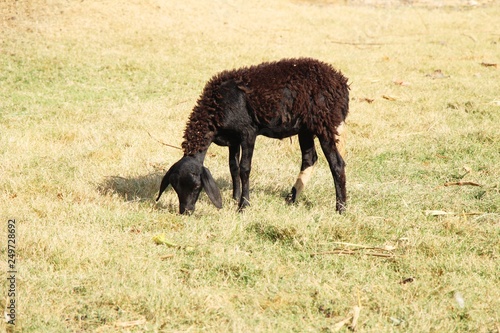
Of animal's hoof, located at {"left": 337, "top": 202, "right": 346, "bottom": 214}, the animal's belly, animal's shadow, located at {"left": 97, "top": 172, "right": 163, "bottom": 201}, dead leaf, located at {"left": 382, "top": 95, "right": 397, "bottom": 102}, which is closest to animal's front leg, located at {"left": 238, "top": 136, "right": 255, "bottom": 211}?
the animal's belly

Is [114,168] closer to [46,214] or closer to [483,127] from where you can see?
[46,214]

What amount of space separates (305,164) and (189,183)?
1582 mm

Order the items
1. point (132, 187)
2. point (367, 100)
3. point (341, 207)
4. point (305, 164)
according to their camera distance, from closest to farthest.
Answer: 1. point (341, 207)
2. point (305, 164)
3. point (132, 187)
4. point (367, 100)

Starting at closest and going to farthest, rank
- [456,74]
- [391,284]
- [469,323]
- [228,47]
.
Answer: [469,323] → [391,284] → [456,74] → [228,47]

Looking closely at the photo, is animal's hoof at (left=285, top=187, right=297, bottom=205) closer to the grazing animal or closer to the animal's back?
the grazing animal

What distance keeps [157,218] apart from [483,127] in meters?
5.62

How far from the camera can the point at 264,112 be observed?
6520 mm

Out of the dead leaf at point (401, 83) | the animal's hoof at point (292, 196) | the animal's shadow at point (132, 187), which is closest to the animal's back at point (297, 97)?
the animal's hoof at point (292, 196)

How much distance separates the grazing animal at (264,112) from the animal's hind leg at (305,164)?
1.47 ft

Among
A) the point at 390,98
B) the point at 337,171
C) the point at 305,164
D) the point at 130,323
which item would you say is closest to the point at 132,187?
the point at 305,164

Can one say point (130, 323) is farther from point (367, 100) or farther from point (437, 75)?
point (437, 75)

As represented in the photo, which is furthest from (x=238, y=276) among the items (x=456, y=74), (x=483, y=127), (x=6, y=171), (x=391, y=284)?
(x=456, y=74)

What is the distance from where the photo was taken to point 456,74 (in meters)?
13.9

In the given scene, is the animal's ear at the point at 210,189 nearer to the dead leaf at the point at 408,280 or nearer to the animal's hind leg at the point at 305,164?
the animal's hind leg at the point at 305,164
